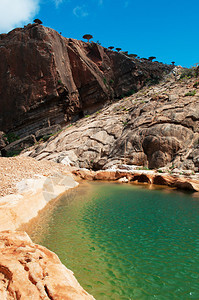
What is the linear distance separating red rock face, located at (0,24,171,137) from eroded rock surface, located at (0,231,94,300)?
33.1m

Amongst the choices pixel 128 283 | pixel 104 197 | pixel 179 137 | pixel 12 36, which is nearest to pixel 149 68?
pixel 12 36

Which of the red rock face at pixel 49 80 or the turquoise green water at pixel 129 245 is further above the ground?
the red rock face at pixel 49 80

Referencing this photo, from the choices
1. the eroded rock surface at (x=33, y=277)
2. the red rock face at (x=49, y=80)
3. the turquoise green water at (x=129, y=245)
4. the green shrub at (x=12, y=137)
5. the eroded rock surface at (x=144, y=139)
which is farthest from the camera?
the green shrub at (x=12, y=137)

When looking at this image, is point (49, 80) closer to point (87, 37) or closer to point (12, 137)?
point (12, 137)

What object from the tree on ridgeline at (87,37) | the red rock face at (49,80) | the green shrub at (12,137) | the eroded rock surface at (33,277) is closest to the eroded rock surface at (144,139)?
the red rock face at (49,80)

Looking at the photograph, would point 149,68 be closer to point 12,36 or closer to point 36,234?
point 12,36

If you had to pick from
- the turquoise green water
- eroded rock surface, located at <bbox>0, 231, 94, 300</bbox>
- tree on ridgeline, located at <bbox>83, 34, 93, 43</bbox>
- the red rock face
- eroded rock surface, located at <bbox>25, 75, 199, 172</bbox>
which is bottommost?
the turquoise green water

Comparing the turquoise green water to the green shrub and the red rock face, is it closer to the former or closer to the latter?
the red rock face

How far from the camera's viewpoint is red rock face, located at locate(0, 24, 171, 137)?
109 feet

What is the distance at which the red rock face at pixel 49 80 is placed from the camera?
1305 inches

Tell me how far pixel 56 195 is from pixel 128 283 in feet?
24.0

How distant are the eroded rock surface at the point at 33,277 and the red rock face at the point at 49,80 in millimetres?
33062

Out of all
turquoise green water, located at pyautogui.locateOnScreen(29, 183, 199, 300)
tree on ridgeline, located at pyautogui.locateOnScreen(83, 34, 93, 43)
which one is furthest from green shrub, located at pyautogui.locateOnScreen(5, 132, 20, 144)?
turquoise green water, located at pyautogui.locateOnScreen(29, 183, 199, 300)

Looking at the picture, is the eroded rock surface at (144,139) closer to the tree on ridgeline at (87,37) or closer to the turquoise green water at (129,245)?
the turquoise green water at (129,245)
